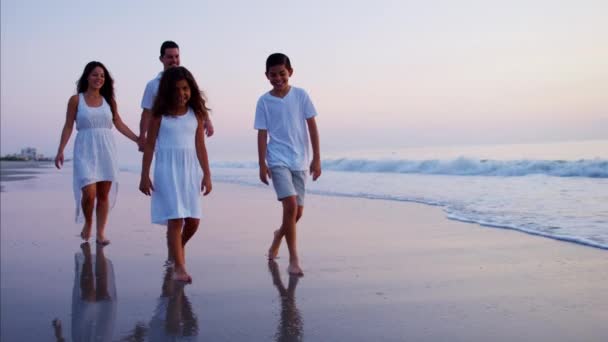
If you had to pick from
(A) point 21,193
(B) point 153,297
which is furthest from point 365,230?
(A) point 21,193

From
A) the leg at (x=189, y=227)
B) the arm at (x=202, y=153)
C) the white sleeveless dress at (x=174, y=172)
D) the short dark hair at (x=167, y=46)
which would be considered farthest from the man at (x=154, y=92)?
the leg at (x=189, y=227)

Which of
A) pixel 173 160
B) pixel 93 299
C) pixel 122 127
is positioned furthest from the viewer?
pixel 122 127

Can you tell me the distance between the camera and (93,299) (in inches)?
137

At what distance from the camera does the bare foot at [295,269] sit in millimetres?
4180

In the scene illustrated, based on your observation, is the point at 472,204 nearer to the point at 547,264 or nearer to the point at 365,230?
the point at 365,230

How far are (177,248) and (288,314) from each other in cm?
124

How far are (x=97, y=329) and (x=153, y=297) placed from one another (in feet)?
2.20

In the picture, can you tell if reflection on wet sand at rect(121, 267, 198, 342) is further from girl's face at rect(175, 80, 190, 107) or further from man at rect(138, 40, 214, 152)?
man at rect(138, 40, 214, 152)

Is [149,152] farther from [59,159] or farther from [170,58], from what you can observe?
[59,159]

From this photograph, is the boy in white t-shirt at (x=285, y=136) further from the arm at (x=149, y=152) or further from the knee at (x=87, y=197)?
the knee at (x=87, y=197)

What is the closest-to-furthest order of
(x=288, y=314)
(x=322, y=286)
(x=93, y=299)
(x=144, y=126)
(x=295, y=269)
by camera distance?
1. (x=288, y=314)
2. (x=93, y=299)
3. (x=322, y=286)
4. (x=295, y=269)
5. (x=144, y=126)

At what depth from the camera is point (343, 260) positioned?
467 cm

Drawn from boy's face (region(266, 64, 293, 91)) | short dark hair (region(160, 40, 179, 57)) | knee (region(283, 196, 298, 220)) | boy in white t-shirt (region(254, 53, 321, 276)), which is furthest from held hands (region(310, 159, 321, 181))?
short dark hair (region(160, 40, 179, 57))

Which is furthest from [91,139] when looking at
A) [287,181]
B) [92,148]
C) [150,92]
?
[287,181]
